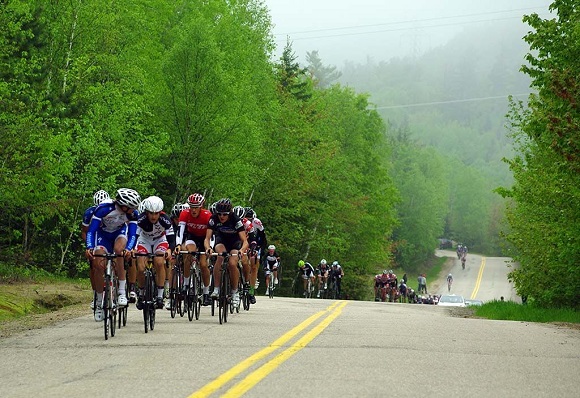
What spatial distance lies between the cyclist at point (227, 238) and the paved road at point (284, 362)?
1.02 meters

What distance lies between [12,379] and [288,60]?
187ft

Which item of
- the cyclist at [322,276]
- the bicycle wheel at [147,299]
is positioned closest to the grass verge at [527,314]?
the bicycle wheel at [147,299]

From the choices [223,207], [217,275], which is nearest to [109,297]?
[217,275]

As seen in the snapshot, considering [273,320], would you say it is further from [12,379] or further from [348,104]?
[348,104]

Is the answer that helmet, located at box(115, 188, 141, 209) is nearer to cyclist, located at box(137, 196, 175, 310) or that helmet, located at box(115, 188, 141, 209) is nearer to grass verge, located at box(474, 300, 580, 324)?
cyclist, located at box(137, 196, 175, 310)

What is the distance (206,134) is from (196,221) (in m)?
25.5

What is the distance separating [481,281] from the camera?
4242 inches

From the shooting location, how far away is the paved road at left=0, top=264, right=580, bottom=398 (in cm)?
834

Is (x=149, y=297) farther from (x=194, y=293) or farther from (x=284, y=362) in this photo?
(x=284, y=362)

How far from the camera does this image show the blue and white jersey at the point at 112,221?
13742mm

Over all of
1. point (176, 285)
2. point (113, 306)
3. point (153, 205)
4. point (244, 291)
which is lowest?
point (244, 291)

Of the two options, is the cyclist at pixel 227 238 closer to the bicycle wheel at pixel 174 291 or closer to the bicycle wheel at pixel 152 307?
the bicycle wheel at pixel 174 291

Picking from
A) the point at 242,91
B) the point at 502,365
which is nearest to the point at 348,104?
the point at 242,91

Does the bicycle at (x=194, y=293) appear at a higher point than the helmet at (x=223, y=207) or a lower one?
lower
